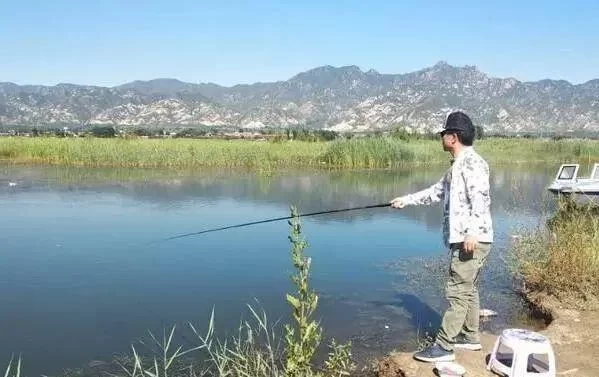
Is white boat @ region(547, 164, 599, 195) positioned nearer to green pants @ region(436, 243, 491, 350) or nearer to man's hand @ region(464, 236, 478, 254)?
green pants @ region(436, 243, 491, 350)

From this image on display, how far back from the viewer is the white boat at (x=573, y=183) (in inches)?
360

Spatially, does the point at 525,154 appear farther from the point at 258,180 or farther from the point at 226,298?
the point at 226,298

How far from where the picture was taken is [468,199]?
3707 millimetres

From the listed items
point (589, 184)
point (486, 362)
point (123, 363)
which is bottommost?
point (123, 363)

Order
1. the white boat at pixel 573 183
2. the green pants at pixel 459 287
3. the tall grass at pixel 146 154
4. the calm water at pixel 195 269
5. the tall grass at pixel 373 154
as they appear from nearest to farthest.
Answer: the green pants at pixel 459 287 → the calm water at pixel 195 269 → the white boat at pixel 573 183 → the tall grass at pixel 146 154 → the tall grass at pixel 373 154

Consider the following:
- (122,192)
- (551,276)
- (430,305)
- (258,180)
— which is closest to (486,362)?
(430,305)

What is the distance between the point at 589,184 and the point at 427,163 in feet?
53.8

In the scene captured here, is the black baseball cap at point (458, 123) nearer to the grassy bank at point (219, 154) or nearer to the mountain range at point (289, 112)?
the grassy bank at point (219, 154)

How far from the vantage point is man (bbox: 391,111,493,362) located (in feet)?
12.1

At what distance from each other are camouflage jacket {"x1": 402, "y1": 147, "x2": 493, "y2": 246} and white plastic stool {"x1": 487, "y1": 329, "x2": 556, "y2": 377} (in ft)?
1.97

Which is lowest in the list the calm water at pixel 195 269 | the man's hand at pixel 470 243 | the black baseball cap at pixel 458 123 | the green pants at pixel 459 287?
the calm water at pixel 195 269

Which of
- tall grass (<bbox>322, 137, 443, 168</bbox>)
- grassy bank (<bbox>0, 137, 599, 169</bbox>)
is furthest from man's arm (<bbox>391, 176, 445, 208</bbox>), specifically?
tall grass (<bbox>322, 137, 443, 168</bbox>)

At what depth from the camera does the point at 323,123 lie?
13738 centimetres

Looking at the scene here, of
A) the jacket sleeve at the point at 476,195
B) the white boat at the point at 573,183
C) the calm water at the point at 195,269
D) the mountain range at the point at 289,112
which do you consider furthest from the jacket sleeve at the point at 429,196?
the mountain range at the point at 289,112
